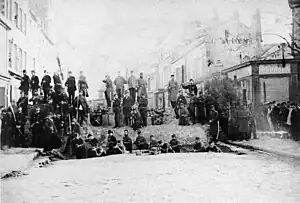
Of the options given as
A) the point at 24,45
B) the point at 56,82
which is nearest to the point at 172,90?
the point at 56,82

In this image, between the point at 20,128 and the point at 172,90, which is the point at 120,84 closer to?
the point at 172,90

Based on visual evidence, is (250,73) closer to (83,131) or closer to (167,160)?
(167,160)

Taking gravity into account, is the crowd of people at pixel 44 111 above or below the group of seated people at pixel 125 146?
above

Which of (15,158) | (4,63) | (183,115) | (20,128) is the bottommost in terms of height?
(15,158)

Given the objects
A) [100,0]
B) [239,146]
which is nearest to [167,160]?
[239,146]

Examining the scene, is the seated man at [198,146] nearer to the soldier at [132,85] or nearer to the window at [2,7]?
the soldier at [132,85]

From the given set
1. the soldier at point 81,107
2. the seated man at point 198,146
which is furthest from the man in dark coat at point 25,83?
the seated man at point 198,146
